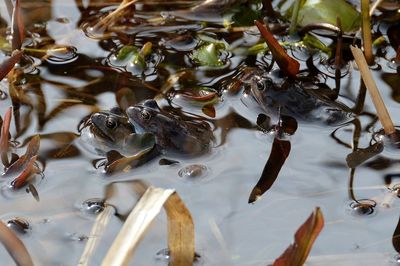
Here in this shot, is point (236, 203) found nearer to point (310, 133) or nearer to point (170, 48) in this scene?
point (310, 133)

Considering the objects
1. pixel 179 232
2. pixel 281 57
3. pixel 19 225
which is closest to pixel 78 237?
pixel 19 225

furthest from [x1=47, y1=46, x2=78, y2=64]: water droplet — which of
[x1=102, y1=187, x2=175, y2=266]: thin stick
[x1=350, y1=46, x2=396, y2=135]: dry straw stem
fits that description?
[x1=102, y1=187, x2=175, y2=266]: thin stick

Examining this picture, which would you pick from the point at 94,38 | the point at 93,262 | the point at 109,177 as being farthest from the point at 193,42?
the point at 93,262

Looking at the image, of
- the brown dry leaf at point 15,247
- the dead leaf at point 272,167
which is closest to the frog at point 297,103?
the dead leaf at point 272,167

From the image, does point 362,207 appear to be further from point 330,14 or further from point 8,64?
point 8,64

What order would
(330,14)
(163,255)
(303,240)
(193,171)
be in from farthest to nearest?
(330,14), (193,171), (163,255), (303,240)
